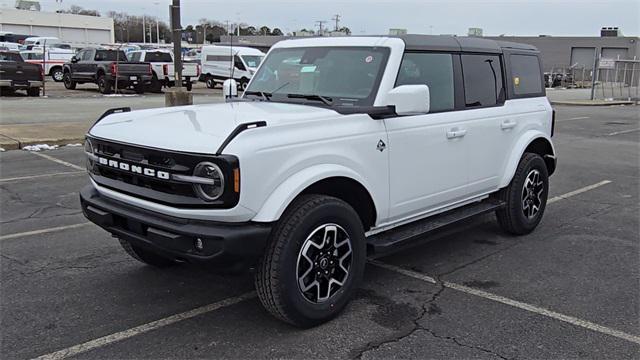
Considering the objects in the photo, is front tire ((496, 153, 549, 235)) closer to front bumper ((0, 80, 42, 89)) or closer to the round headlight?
the round headlight

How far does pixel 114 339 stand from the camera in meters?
3.59

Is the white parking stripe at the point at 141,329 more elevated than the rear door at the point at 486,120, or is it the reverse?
the rear door at the point at 486,120

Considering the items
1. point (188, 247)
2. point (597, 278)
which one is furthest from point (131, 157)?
point (597, 278)

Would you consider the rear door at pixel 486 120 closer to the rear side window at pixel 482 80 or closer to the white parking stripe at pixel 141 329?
the rear side window at pixel 482 80

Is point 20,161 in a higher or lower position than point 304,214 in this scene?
lower

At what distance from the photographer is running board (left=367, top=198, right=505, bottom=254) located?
422 centimetres

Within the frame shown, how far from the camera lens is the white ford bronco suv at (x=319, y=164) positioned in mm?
3385

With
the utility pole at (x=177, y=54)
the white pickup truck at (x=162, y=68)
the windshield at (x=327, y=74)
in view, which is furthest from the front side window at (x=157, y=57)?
the windshield at (x=327, y=74)

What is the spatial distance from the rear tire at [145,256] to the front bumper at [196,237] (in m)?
0.95

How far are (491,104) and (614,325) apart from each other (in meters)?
2.29

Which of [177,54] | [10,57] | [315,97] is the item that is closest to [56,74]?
[10,57]

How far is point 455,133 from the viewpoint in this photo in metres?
4.82

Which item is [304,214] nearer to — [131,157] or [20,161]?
[131,157]

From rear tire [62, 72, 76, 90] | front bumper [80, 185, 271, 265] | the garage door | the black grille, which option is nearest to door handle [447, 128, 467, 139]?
front bumper [80, 185, 271, 265]
